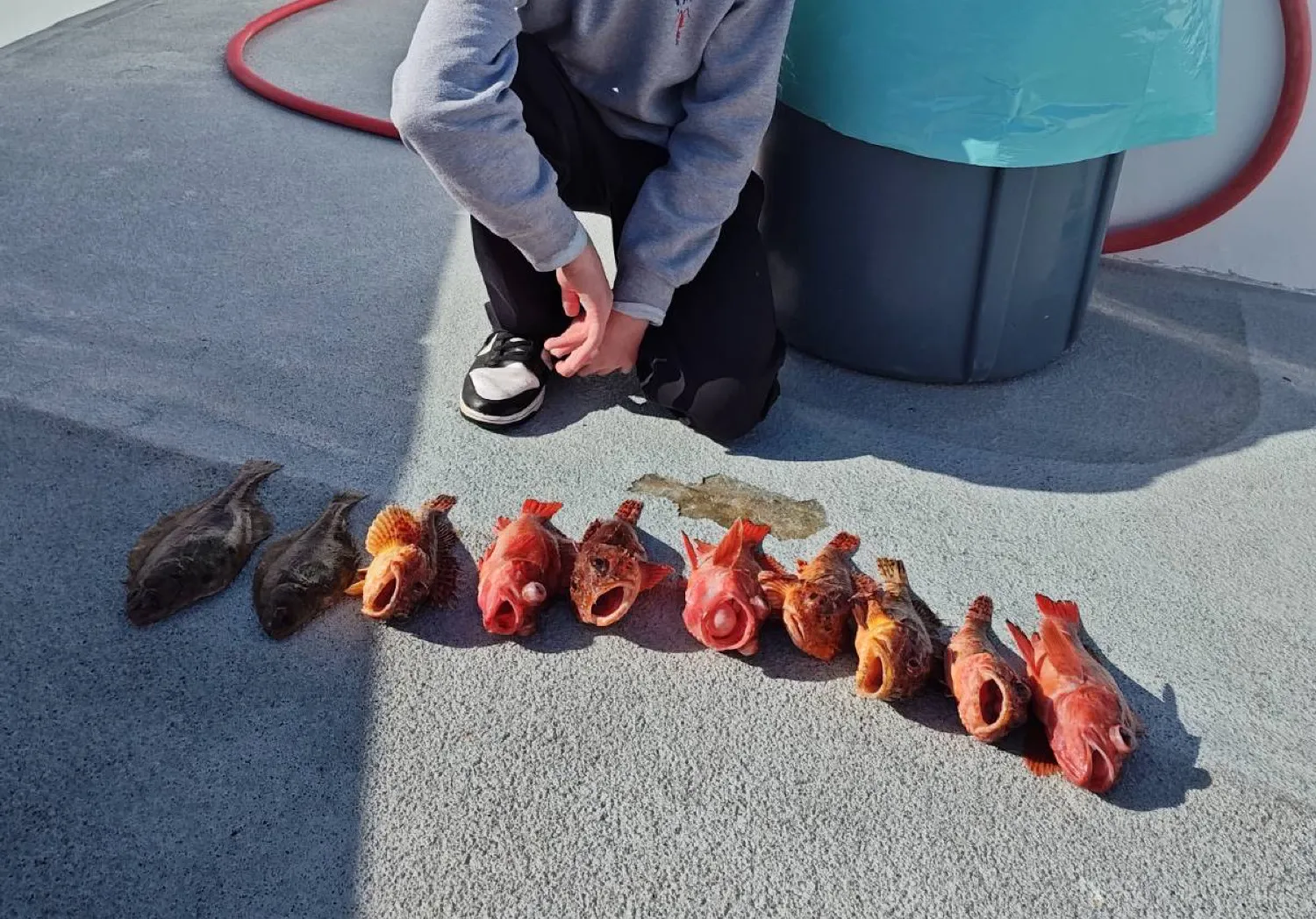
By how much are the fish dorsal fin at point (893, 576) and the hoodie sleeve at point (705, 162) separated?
2.08 ft

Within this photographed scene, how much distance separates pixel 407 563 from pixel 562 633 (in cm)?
27

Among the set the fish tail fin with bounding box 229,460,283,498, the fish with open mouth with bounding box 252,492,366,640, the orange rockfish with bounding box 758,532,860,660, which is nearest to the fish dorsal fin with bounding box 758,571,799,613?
the orange rockfish with bounding box 758,532,860,660

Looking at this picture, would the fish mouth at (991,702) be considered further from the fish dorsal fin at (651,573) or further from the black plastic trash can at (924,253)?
the black plastic trash can at (924,253)

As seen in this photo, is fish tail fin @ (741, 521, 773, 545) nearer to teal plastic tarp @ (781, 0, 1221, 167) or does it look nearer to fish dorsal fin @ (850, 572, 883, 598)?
fish dorsal fin @ (850, 572, 883, 598)

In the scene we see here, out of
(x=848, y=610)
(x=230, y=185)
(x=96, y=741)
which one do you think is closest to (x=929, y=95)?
(x=848, y=610)

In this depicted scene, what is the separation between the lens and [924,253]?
227 cm

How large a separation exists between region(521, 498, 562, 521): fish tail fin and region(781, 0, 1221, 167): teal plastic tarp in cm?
92

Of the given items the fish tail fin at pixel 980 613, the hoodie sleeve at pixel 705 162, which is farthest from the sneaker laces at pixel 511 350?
the fish tail fin at pixel 980 613

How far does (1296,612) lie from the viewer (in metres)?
1.84

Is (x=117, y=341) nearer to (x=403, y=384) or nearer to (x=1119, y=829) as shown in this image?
(x=403, y=384)

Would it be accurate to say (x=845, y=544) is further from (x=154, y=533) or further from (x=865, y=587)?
(x=154, y=533)

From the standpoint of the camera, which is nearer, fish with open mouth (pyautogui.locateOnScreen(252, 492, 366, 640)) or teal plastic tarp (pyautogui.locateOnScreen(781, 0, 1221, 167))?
fish with open mouth (pyautogui.locateOnScreen(252, 492, 366, 640))

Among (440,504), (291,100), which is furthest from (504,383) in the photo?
(291,100)

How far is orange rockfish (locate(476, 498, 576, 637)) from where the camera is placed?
5.46ft
